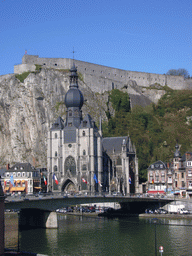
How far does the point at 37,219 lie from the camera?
237 ft

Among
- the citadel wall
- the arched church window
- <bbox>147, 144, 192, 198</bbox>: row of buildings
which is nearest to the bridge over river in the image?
<bbox>147, 144, 192, 198</bbox>: row of buildings

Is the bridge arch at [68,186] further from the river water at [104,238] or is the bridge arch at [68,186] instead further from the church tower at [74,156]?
the river water at [104,238]

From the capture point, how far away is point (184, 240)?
58.8 m

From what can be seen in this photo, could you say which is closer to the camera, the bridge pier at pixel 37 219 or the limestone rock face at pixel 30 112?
the bridge pier at pixel 37 219

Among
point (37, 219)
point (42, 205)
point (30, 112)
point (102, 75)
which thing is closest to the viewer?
point (42, 205)

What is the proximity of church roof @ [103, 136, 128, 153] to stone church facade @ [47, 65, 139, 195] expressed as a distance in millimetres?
6544

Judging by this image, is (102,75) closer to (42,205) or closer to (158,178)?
(158,178)

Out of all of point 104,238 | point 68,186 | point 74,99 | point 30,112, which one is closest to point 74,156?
point 68,186

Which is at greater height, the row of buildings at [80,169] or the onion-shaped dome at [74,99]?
the onion-shaped dome at [74,99]

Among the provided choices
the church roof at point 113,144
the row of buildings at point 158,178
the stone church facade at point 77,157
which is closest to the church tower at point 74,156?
the stone church facade at point 77,157

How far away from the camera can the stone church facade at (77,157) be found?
4003 inches

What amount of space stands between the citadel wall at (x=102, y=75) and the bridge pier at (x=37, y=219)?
244 ft

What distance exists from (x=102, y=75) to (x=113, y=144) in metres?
43.3

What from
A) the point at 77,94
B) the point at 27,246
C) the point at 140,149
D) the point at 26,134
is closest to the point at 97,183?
the point at 77,94
